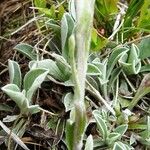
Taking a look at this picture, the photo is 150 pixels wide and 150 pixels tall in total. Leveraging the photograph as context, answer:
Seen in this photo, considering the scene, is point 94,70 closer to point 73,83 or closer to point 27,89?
point 73,83

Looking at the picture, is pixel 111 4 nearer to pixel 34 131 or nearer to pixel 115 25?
pixel 115 25

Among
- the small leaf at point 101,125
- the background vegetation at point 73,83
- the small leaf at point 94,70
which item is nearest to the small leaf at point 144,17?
the background vegetation at point 73,83

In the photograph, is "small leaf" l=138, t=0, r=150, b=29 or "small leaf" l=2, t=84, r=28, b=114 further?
"small leaf" l=138, t=0, r=150, b=29

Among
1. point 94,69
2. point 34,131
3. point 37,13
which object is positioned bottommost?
point 34,131

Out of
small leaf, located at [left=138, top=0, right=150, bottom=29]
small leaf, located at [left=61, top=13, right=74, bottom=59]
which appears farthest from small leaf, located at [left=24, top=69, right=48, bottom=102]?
small leaf, located at [left=138, top=0, right=150, bottom=29]

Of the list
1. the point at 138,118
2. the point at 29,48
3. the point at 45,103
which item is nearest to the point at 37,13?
the point at 29,48

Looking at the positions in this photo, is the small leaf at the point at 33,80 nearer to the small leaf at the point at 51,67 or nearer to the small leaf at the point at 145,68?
the small leaf at the point at 51,67

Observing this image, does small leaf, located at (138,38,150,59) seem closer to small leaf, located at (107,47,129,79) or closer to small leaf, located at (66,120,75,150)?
small leaf, located at (107,47,129,79)
